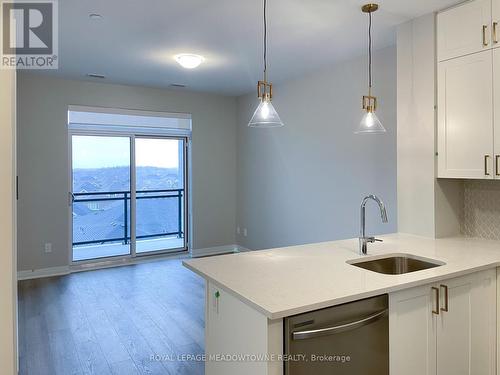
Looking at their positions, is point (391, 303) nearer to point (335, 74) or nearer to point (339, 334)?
point (339, 334)

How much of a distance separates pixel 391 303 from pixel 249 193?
4.62m

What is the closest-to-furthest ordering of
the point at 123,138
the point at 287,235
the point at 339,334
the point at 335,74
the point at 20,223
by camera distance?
the point at 339,334, the point at 335,74, the point at 20,223, the point at 287,235, the point at 123,138

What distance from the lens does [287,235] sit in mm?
5398

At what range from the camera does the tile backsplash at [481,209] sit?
2799mm

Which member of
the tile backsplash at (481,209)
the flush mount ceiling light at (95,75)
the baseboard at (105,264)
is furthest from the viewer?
the baseboard at (105,264)

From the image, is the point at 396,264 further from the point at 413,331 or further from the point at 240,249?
the point at 240,249

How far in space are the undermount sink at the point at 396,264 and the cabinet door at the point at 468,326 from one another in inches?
10.9

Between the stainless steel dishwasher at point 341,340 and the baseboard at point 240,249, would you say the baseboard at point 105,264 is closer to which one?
the baseboard at point 240,249

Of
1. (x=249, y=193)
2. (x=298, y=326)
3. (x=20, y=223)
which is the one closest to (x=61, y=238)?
(x=20, y=223)

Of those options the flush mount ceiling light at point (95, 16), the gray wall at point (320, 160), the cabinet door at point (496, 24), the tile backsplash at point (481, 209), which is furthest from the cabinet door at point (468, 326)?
the flush mount ceiling light at point (95, 16)

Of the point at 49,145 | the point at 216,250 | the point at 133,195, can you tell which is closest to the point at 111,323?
the point at 133,195

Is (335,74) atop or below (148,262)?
atop

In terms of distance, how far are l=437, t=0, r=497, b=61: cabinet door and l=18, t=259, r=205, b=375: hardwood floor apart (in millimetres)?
2986

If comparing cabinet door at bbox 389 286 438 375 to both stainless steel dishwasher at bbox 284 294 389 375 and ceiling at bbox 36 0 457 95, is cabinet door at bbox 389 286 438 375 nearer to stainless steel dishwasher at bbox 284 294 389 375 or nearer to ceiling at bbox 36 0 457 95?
stainless steel dishwasher at bbox 284 294 389 375
